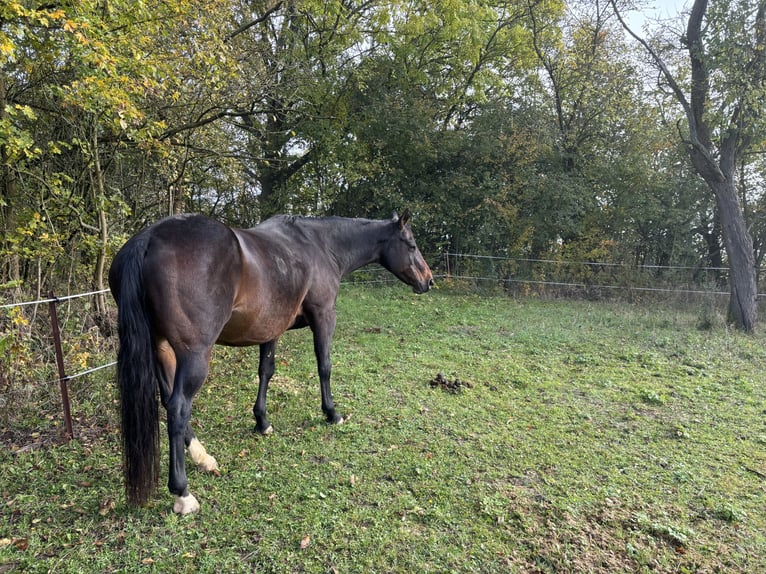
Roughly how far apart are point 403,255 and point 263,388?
1.77m

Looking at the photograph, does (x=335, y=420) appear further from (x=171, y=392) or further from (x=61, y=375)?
(x=61, y=375)

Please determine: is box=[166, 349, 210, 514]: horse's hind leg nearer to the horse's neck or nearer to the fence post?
the fence post

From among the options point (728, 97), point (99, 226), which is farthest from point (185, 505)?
point (728, 97)

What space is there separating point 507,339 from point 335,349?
2.70m

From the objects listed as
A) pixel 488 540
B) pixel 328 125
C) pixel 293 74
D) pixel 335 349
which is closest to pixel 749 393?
pixel 488 540

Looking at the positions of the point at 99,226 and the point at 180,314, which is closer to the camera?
the point at 180,314

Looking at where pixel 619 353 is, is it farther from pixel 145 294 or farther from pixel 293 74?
pixel 293 74

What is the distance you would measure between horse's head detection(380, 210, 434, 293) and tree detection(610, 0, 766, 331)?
6697mm

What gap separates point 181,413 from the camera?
2250 millimetres

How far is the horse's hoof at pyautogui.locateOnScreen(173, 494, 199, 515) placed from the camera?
229 centimetres

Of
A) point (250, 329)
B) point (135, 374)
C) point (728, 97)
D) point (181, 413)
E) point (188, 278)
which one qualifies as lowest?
point (181, 413)

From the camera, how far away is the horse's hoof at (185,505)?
7.50 ft

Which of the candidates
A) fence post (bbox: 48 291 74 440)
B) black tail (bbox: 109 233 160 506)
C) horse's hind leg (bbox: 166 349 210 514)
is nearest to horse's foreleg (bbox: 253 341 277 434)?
horse's hind leg (bbox: 166 349 210 514)

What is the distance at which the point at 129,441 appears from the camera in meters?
2.13
